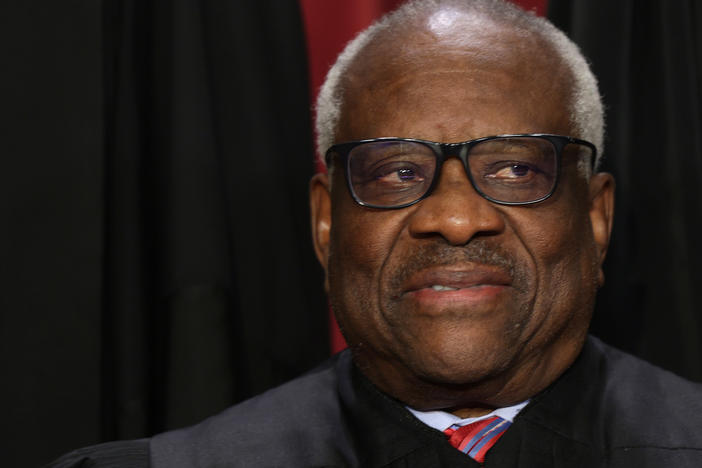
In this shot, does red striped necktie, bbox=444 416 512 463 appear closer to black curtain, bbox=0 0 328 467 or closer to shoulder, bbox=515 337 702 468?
shoulder, bbox=515 337 702 468

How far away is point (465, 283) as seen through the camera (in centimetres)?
131

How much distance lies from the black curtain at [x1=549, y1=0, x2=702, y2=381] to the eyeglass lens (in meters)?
0.50

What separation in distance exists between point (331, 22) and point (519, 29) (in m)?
0.62

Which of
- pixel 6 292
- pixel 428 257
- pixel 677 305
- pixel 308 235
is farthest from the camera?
pixel 308 235

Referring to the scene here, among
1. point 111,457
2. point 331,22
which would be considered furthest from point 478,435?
point 331,22

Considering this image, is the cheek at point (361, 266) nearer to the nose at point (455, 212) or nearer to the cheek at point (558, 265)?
the nose at point (455, 212)

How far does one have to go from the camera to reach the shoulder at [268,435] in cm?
139

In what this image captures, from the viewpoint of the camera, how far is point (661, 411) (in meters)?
1.40

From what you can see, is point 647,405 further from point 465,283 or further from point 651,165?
point 651,165

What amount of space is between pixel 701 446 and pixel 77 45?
51.6 inches

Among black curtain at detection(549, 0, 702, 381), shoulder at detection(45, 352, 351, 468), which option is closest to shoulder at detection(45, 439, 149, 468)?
shoulder at detection(45, 352, 351, 468)

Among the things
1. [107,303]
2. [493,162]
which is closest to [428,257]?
[493,162]

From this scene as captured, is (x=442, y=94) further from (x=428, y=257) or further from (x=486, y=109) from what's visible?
(x=428, y=257)

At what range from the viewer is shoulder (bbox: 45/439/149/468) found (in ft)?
4.73
